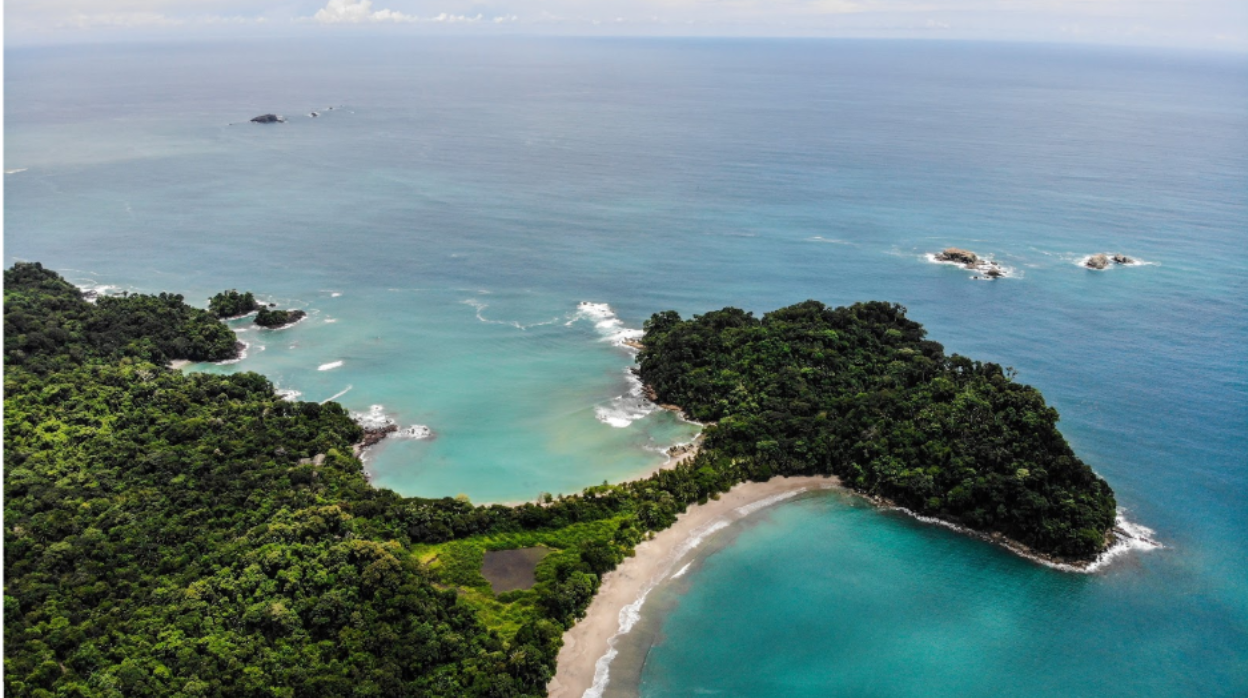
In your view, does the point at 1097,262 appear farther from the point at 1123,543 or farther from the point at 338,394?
the point at 338,394

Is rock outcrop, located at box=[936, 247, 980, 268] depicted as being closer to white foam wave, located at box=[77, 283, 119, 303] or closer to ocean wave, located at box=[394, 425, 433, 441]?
ocean wave, located at box=[394, 425, 433, 441]

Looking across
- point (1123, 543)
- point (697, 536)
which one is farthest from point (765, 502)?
point (1123, 543)

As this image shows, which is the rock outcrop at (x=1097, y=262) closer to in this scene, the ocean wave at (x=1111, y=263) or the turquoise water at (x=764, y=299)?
the ocean wave at (x=1111, y=263)

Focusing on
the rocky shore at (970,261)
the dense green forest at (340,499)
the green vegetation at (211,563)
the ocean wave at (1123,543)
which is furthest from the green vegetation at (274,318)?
the rocky shore at (970,261)

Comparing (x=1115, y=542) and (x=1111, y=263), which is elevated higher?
(x=1111, y=263)

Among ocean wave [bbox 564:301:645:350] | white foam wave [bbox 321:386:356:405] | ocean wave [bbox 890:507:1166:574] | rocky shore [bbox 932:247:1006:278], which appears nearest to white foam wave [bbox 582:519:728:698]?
ocean wave [bbox 890:507:1166:574]

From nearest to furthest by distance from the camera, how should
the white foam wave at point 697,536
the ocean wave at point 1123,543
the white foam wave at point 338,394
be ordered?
the ocean wave at point 1123,543 < the white foam wave at point 697,536 < the white foam wave at point 338,394
